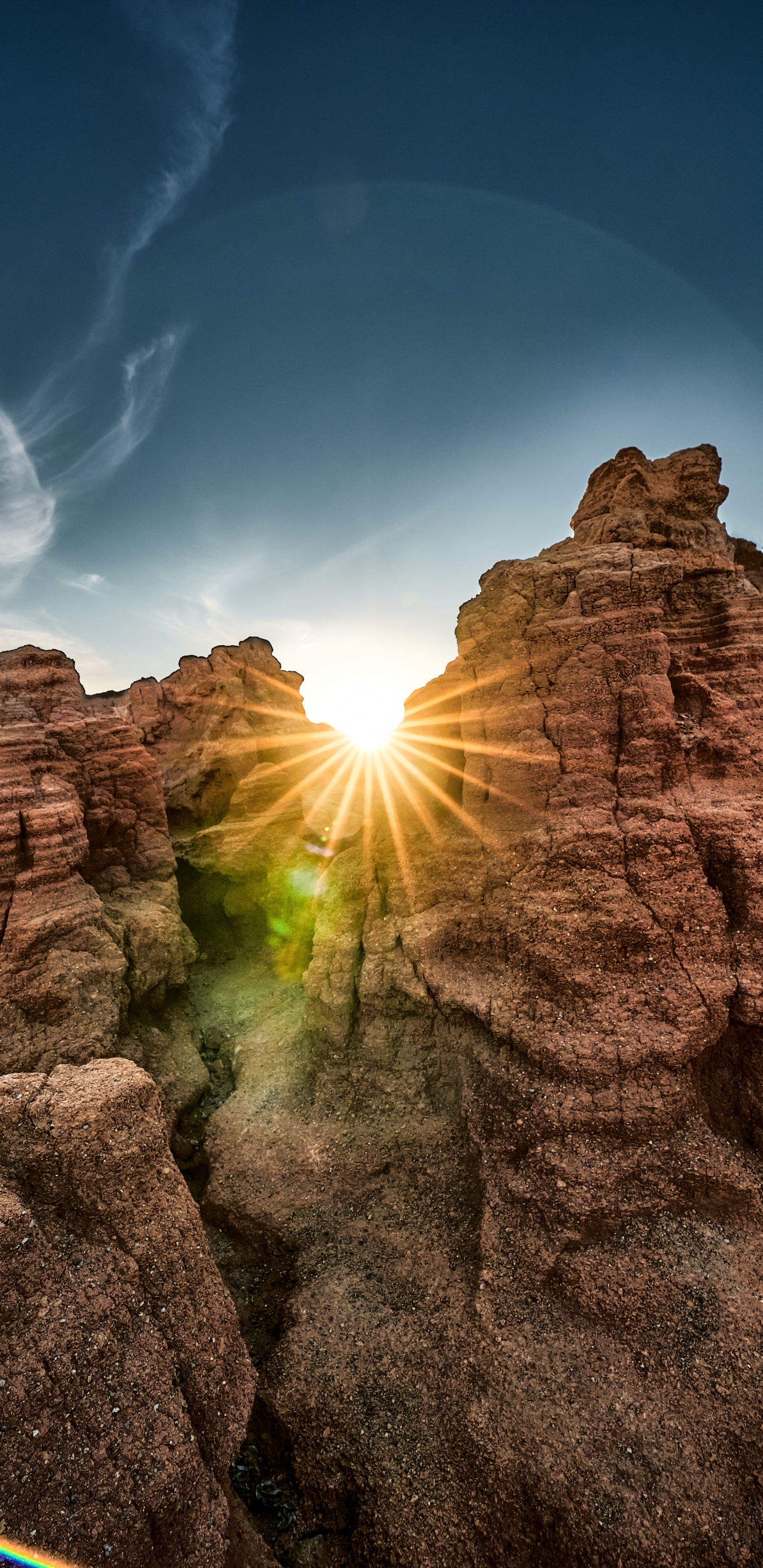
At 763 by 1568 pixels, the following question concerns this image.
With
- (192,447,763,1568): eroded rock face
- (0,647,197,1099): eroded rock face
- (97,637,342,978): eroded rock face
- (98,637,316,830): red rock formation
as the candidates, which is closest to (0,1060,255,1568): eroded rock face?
(192,447,763,1568): eroded rock face

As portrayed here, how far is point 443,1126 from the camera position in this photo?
8.61 meters

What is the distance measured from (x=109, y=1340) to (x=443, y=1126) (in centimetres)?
504

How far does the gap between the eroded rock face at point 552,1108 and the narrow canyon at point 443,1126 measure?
0.15ft

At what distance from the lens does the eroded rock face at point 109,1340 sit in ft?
14.3

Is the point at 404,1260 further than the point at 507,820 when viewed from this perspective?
No

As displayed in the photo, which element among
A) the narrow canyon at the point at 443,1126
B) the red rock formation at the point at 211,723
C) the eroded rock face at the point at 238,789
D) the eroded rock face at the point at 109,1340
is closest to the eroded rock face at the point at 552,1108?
Answer: the narrow canyon at the point at 443,1126

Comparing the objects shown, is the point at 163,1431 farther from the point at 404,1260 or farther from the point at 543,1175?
the point at 543,1175

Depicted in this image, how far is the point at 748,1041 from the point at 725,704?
520 centimetres

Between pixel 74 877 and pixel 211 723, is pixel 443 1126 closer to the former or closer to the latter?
pixel 74 877

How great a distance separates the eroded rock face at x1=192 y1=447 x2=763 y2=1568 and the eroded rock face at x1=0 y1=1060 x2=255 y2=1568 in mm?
2272

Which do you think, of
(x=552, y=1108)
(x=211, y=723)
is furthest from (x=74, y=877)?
(x=552, y=1108)

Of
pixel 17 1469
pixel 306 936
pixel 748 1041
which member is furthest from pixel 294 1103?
pixel 748 1041

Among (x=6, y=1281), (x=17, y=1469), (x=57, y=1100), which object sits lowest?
(x=17, y=1469)

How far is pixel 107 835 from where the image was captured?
12.2 meters
